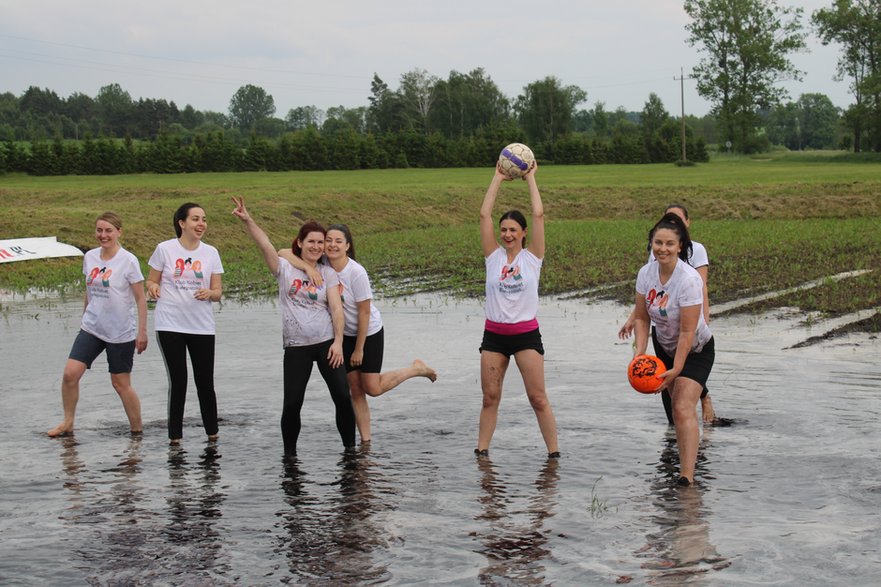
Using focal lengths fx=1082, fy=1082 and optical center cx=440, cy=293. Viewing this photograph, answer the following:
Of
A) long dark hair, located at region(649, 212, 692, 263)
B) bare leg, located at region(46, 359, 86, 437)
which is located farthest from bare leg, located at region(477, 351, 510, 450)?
bare leg, located at region(46, 359, 86, 437)

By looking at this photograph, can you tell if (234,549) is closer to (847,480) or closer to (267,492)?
(267,492)

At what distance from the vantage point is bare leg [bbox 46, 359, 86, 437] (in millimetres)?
9016

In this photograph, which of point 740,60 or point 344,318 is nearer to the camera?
point 344,318

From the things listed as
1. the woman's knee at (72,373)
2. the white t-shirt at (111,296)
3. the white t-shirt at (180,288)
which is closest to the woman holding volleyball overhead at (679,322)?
the white t-shirt at (180,288)

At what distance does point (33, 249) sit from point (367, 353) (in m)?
18.0

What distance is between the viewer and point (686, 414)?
731 cm

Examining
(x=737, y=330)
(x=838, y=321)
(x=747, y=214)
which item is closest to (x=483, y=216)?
(x=737, y=330)

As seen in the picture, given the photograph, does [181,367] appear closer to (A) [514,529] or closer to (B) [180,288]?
(B) [180,288]

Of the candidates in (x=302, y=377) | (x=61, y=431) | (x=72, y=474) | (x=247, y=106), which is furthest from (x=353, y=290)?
(x=247, y=106)

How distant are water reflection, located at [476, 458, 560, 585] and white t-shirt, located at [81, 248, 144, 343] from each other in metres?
3.28

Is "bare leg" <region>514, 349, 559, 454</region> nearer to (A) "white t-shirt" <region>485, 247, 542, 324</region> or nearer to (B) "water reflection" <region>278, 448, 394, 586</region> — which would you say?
(A) "white t-shirt" <region>485, 247, 542, 324</region>

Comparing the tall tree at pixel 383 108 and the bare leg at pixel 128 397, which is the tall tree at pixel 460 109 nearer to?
the tall tree at pixel 383 108

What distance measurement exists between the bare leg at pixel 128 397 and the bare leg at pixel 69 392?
11.1 inches

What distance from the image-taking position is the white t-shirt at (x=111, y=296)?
897cm
